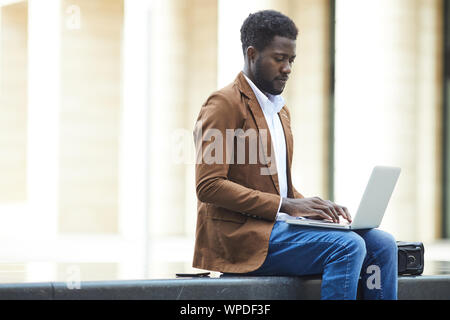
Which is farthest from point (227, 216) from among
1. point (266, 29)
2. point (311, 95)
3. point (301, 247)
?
point (311, 95)

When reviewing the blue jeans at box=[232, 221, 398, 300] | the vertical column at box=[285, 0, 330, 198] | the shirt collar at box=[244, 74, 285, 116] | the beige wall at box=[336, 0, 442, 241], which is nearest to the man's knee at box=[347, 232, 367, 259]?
the blue jeans at box=[232, 221, 398, 300]

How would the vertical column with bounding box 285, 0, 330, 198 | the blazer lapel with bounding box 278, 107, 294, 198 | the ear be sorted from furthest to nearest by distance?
the vertical column with bounding box 285, 0, 330, 198
the blazer lapel with bounding box 278, 107, 294, 198
the ear

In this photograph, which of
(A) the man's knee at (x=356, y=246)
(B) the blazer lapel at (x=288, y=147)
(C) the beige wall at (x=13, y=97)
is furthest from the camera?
(C) the beige wall at (x=13, y=97)

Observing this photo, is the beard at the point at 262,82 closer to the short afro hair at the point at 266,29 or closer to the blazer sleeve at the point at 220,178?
the short afro hair at the point at 266,29

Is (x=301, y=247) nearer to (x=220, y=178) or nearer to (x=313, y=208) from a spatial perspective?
(x=313, y=208)

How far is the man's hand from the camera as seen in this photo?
11.2 ft

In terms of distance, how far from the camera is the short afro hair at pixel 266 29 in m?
3.64

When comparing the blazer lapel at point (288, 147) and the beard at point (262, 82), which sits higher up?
the beard at point (262, 82)

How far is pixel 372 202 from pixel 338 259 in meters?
0.32

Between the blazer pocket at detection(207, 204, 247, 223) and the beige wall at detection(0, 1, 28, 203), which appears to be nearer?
the blazer pocket at detection(207, 204, 247, 223)

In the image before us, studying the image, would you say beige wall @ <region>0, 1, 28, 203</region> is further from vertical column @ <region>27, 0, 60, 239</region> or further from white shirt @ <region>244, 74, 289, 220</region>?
white shirt @ <region>244, 74, 289, 220</region>

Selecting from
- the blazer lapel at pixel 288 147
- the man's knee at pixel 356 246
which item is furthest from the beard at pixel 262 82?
the man's knee at pixel 356 246

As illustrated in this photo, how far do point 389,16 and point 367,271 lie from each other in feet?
24.6

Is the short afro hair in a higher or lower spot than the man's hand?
higher
